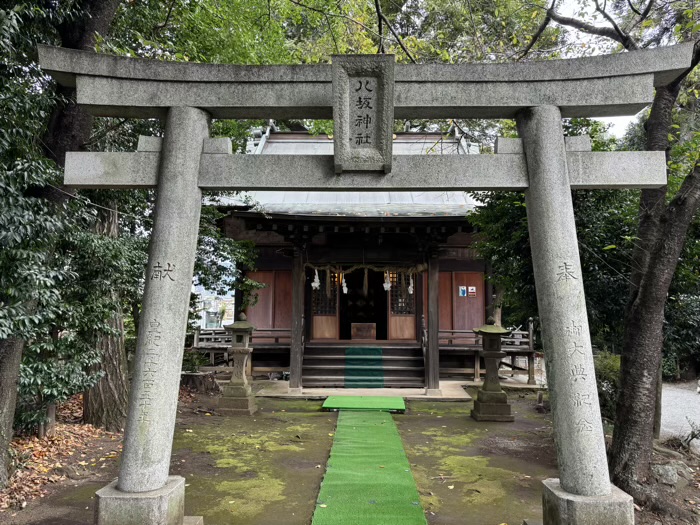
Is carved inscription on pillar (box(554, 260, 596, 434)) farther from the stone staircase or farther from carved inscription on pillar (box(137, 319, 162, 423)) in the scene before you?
the stone staircase

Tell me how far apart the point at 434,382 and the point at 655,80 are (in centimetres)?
837

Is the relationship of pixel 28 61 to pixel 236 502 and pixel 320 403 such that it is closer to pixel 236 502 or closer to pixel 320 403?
pixel 236 502

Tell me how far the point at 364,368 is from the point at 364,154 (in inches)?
342

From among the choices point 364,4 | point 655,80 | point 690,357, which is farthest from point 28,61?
point 690,357

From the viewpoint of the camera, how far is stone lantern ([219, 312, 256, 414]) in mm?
9055

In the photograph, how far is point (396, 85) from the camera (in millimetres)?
3963

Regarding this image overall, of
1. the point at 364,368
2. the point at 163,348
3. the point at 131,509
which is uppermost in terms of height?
the point at 163,348

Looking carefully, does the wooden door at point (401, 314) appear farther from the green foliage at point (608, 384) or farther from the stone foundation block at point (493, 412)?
the green foliage at point (608, 384)

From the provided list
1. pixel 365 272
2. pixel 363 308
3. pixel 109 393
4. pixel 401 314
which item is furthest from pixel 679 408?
pixel 109 393

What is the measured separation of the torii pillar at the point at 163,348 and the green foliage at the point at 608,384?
6.44 metres

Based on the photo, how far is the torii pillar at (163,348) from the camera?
3268 mm

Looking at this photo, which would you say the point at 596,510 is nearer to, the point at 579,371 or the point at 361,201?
the point at 579,371

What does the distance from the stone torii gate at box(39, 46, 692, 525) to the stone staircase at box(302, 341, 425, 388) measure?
7.92 meters

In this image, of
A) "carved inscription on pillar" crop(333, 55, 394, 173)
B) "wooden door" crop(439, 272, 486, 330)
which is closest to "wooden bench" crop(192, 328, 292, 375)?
"wooden door" crop(439, 272, 486, 330)
